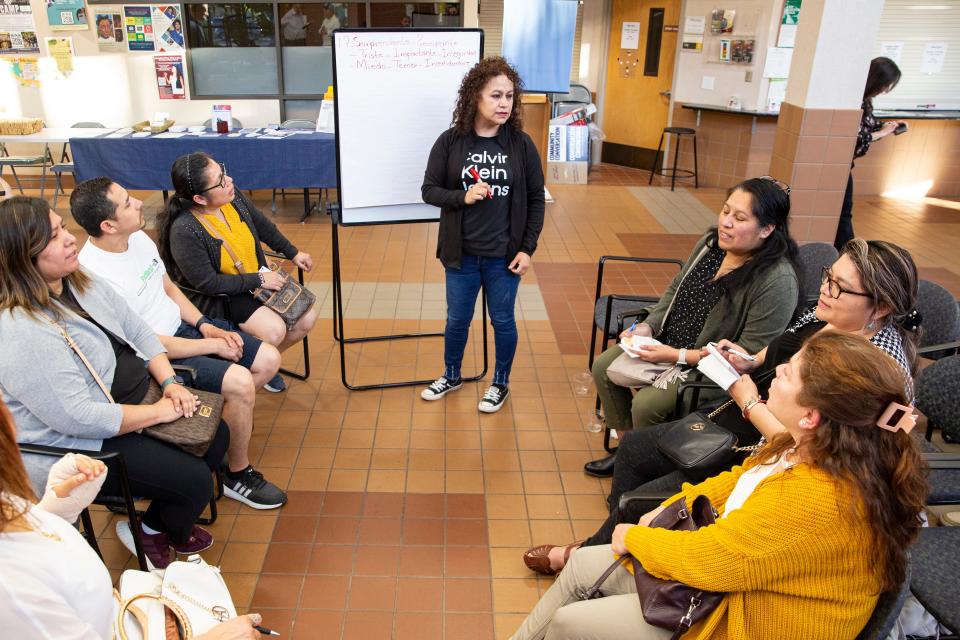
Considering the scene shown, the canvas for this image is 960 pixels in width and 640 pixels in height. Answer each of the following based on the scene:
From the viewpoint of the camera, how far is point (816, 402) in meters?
1.61

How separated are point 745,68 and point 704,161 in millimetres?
1242

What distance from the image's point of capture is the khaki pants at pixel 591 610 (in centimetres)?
179

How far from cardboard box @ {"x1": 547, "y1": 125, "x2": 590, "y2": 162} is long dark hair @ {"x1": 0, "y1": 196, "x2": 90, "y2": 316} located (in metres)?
7.09

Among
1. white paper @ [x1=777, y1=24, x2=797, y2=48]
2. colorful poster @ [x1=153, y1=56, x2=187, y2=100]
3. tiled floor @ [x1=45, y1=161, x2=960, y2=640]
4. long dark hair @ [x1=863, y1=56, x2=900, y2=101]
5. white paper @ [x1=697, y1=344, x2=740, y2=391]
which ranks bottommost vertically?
tiled floor @ [x1=45, y1=161, x2=960, y2=640]

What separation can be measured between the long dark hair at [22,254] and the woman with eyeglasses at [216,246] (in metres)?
0.96

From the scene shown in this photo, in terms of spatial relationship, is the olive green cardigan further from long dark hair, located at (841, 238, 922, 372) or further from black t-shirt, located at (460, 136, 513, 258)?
black t-shirt, located at (460, 136, 513, 258)

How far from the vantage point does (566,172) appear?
8.78 m

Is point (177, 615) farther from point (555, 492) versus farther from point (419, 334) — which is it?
point (419, 334)

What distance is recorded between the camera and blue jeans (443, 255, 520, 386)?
3.45 meters

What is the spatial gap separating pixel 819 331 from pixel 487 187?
5.21ft

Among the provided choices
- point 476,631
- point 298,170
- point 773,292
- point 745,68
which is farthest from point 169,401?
point 745,68

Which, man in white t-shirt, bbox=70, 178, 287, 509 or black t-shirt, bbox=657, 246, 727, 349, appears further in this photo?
black t-shirt, bbox=657, 246, 727, 349

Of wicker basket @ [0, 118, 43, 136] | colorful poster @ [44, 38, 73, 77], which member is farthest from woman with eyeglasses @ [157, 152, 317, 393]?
colorful poster @ [44, 38, 73, 77]

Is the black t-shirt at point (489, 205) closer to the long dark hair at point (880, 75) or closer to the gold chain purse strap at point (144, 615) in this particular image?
the gold chain purse strap at point (144, 615)
